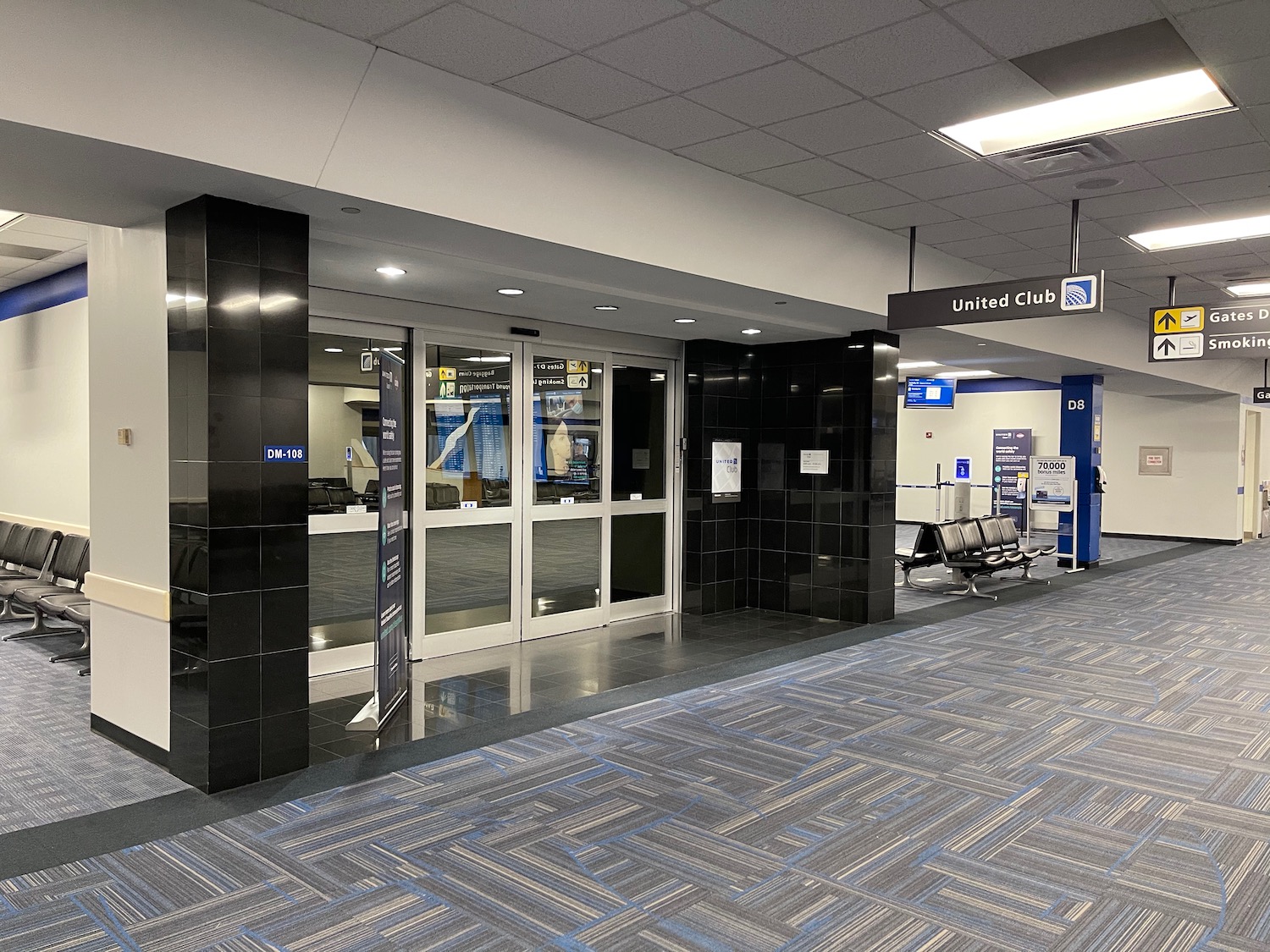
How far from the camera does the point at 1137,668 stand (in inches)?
265

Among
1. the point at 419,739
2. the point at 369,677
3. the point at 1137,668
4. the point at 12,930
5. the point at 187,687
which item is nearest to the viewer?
the point at 12,930

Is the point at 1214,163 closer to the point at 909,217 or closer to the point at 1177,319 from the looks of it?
the point at 909,217

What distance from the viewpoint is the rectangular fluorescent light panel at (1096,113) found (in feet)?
14.5

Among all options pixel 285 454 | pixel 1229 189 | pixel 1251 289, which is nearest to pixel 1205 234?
pixel 1229 189

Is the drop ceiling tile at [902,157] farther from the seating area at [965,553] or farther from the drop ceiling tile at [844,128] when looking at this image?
the seating area at [965,553]

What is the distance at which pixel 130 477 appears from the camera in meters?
4.48

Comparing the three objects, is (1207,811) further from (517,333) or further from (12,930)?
(517,333)

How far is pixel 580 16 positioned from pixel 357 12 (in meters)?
0.88

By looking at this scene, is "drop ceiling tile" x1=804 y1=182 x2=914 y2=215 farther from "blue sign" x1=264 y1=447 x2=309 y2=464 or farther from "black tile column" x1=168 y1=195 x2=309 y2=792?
"blue sign" x1=264 y1=447 x2=309 y2=464

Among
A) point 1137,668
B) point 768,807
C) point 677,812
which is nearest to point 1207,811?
point 768,807

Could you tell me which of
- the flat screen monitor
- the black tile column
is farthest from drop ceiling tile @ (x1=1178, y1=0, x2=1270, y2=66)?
the flat screen monitor

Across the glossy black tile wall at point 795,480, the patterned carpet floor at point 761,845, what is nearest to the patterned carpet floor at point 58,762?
the patterned carpet floor at point 761,845

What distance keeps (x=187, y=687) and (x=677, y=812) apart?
7.63ft

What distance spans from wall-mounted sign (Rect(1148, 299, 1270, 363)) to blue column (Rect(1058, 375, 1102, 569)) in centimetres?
448
